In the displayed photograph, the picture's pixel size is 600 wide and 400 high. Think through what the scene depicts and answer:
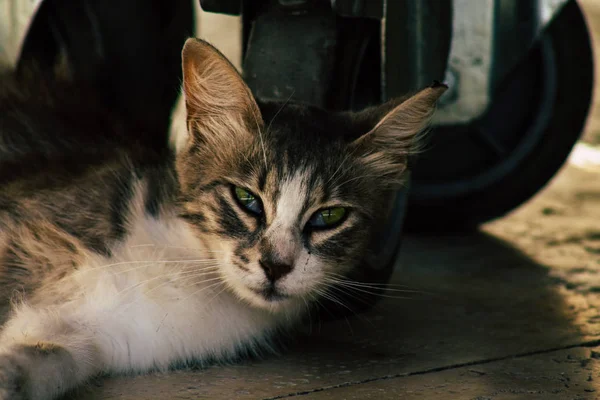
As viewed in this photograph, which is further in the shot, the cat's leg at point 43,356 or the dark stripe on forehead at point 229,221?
the dark stripe on forehead at point 229,221

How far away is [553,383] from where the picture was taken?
7.22 feet

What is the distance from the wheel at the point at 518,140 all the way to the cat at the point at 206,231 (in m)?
1.27

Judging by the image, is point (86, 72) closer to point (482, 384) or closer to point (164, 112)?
point (164, 112)

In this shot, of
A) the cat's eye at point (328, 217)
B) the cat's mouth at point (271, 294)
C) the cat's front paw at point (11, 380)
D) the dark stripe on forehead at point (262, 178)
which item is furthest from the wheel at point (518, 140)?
the cat's front paw at point (11, 380)


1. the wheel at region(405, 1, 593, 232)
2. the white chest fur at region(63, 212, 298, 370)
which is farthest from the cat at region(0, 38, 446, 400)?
the wheel at region(405, 1, 593, 232)

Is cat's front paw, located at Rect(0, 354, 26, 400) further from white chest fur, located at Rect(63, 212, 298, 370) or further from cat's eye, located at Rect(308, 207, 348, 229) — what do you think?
cat's eye, located at Rect(308, 207, 348, 229)

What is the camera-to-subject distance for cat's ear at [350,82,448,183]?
2.29m

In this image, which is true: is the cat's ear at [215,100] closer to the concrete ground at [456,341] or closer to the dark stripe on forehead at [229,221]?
the dark stripe on forehead at [229,221]

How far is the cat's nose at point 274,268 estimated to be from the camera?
6.97ft

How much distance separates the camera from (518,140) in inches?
147

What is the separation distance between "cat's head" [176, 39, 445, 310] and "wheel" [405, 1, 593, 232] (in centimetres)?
127

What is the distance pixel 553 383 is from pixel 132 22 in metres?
2.26

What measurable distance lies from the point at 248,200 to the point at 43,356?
0.65 meters

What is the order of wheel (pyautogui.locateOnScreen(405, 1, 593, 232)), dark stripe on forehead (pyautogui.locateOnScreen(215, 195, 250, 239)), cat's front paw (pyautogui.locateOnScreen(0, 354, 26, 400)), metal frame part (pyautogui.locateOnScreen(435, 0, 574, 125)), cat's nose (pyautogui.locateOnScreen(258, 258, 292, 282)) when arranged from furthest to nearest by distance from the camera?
1. wheel (pyautogui.locateOnScreen(405, 1, 593, 232))
2. metal frame part (pyautogui.locateOnScreen(435, 0, 574, 125))
3. dark stripe on forehead (pyautogui.locateOnScreen(215, 195, 250, 239))
4. cat's nose (pyautogui.locateOnScreen(258, 258, 292, 282))
5. cat's front paw (pyautogui.locateOnScreen(0, 354, 26, 400))
